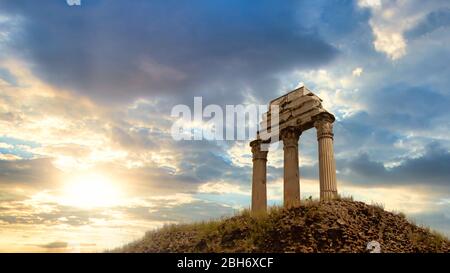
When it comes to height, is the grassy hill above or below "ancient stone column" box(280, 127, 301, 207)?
below

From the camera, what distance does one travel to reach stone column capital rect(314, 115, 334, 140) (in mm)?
23312

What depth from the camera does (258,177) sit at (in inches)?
1080

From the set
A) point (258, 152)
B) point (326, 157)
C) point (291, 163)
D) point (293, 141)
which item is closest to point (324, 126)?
point (326, 157)

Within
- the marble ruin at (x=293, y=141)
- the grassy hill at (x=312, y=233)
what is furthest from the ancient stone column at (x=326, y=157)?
the grassy hill at (x=312, y=233)

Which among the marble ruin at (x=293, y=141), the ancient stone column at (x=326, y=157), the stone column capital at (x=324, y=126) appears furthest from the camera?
the stone column capital at (x=324, y=126)

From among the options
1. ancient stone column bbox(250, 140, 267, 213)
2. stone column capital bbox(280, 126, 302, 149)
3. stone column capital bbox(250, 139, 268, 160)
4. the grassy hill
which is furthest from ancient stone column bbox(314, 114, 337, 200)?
ancient stone column bbox(250, 140, 267, 213)

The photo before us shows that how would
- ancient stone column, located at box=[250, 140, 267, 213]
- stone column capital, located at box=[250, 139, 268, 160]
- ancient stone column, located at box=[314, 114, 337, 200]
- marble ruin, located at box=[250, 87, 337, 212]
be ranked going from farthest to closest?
stone column capital, located at box=[250, 139, 268, 160] < ancient stone column, located at box=[250, 140, 267, 213] < marble ruin, located at box=[250, 87, 337, 212] < ancient stone column, located at box=[314, 114, 337, 200]

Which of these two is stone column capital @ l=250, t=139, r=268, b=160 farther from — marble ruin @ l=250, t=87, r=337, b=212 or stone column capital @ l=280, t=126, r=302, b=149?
stone column capital @ l=280, t=126, r=302, b=149

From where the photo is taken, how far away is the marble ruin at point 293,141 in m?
22.8

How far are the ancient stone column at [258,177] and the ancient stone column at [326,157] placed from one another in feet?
17.1

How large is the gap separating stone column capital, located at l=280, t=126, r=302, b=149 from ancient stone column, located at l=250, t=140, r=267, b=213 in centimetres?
241

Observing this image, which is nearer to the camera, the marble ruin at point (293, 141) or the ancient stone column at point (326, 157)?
the ancient stone column at point (326, 157)

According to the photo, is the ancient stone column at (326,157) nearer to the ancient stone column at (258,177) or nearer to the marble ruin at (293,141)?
the marble ruin at (293,141)
